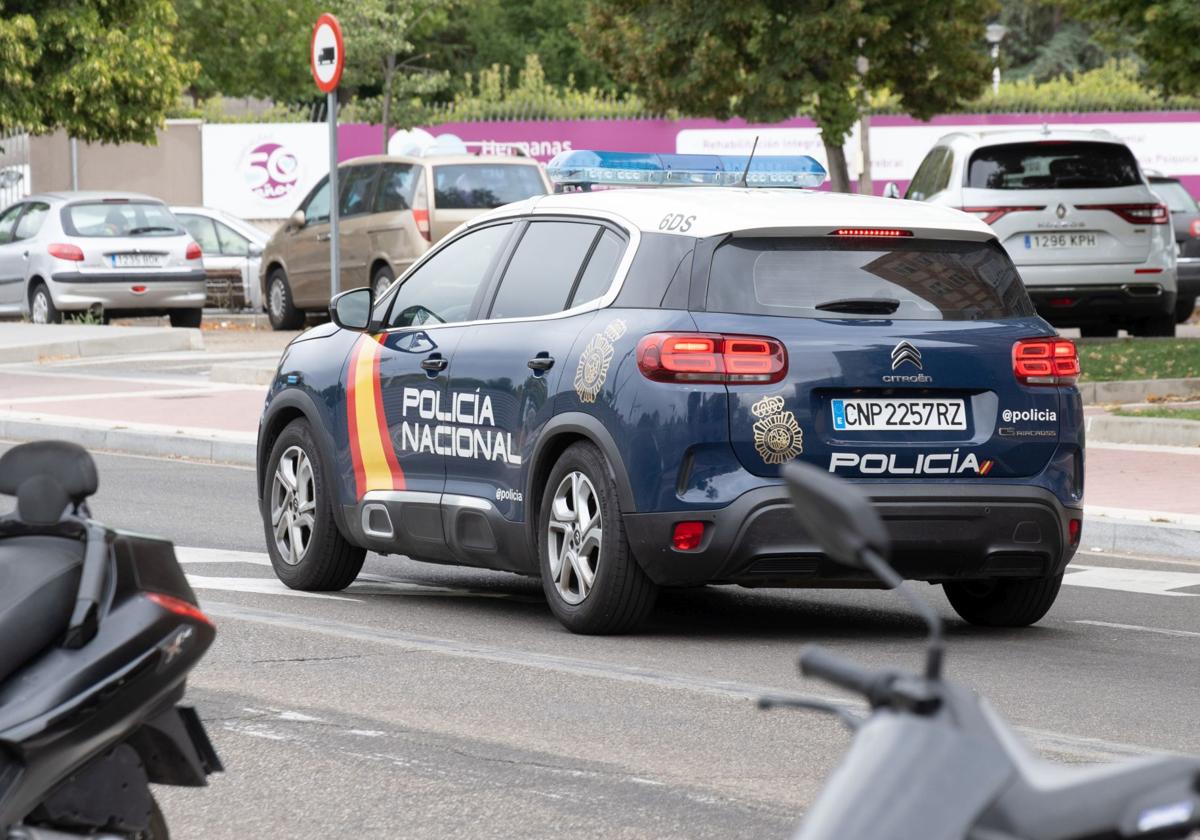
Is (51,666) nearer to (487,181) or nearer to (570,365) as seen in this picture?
(570,365)

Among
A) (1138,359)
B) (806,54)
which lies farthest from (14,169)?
(1138,359)

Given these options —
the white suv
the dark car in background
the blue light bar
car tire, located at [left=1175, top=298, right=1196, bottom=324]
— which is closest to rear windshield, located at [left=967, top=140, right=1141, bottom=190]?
the white suv

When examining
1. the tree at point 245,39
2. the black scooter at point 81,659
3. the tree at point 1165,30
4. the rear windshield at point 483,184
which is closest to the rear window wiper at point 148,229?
the rear windshield at point 483,184

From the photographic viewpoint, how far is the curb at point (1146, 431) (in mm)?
14508

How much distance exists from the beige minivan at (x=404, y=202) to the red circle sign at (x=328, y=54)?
4.08 metres

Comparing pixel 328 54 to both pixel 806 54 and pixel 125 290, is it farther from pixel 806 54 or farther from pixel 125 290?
pixel 806 54

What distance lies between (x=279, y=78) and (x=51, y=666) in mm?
47347

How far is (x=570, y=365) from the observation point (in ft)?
26.8

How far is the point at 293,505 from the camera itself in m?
9.59

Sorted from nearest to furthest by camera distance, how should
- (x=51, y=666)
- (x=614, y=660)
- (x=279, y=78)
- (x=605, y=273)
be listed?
1. (x=51, y=666)
2. (x=614, y=660)
3. (x=605, y=273)
4. (x=279, y=78)

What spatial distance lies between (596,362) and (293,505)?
6.78 ft

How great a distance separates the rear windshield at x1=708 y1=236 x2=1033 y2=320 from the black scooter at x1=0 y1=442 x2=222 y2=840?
13.5 ft

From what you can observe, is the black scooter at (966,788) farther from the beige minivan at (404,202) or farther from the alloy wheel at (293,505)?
the beige minivan at (404,202)

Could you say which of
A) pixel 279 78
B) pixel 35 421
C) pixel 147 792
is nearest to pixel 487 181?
pixel 35 421
